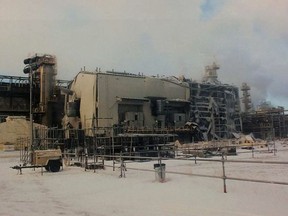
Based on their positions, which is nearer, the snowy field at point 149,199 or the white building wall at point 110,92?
the snowy field at point 149,199

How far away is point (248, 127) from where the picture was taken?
94125 mm

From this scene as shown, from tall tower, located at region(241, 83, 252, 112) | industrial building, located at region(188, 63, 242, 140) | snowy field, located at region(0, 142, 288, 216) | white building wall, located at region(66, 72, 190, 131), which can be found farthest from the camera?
tall tower, located at region(241, 83, 252, 112)

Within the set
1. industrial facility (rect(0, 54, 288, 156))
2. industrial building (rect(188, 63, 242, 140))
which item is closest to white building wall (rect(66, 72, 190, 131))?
industrial facility (rect(0, 54, 288, 156))

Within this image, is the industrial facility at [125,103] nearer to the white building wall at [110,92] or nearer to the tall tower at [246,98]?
the white building wall at [110,92]

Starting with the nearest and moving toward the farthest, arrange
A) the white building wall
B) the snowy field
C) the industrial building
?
the snowy field, the white building wall, the industrial building

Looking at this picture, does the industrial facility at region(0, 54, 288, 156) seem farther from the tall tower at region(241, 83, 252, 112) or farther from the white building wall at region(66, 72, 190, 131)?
the tall tower at region(241, 83, 252, 112)

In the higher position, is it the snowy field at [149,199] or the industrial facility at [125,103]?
the industrial facility at [125,103]

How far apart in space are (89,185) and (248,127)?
84361mm

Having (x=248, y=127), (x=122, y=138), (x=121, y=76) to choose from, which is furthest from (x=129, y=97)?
(x=248, y=127)

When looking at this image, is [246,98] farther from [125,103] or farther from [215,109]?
→ [125,103]

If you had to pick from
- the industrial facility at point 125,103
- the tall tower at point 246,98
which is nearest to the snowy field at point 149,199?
the industrial facility at point 125,103

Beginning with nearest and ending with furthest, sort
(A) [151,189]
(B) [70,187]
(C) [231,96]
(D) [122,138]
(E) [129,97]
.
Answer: (A) [151,189] → (B) [70,187] → (D) [122,138] → (E) [129,97] → (C) [231,96]

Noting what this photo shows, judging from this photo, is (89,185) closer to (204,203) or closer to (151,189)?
(151,189)

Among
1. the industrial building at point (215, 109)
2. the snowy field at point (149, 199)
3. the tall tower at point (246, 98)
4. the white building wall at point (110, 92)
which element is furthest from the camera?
the tall tower at point (246, 98)
